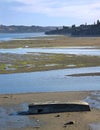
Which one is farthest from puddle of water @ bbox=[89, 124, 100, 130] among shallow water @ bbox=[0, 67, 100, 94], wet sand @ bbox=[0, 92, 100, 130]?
shallow water @ bbox=[0, 67, 100, 94]

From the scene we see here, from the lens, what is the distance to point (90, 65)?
166ft

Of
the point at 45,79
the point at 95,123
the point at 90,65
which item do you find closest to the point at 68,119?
the point at 95,123

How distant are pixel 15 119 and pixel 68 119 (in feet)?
9.72

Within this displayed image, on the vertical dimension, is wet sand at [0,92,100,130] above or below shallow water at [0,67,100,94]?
above

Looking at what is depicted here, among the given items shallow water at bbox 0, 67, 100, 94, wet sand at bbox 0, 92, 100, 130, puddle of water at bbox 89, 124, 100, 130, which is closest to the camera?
puddle of water at bbox 89, 124, 100, 130

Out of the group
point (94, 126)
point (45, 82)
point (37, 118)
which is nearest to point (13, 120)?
point (37, 118)

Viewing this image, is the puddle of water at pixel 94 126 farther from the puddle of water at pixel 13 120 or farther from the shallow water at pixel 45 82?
the shallow water at pixel 45 82

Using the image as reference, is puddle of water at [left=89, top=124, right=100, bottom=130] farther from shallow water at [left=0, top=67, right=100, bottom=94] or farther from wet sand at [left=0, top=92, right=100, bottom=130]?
shallow water at [left=0, top=67, right=100, bottom=94]

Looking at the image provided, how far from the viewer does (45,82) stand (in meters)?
37.7

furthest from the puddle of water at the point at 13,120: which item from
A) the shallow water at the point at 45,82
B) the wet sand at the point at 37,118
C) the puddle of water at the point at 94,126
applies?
the shallow water at the point at 45,82

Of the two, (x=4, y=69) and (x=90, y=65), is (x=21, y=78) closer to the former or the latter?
(x=4, y=69)

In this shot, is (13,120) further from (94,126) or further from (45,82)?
(45,82)

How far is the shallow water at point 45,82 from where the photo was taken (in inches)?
1363

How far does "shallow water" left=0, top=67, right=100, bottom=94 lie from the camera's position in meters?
34.6
